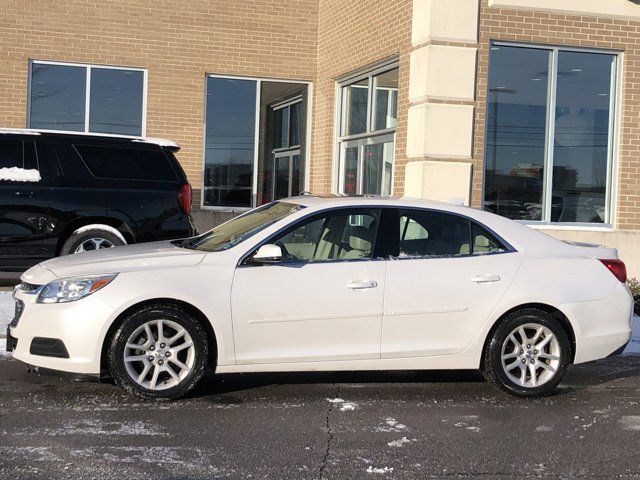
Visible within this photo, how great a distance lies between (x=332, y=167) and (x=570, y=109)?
14.0 ft

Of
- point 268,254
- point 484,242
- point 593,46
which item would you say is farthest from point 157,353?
point 593,46

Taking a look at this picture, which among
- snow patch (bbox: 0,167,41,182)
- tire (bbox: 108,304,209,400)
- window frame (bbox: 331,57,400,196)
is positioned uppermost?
window frame (bbox: 331,57,400,196)

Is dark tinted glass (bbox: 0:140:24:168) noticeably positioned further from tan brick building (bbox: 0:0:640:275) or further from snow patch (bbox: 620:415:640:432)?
snow patch (bbox: 620:415:640:432)

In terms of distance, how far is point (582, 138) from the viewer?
12.7 m

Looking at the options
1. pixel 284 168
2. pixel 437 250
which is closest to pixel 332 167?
pixel 284 168

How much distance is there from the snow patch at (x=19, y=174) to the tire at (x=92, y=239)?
2.56 feet

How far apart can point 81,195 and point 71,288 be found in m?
4.12

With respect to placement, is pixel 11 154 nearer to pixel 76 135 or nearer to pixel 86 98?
pixel 76 135

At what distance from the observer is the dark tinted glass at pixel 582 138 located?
12.6 metres

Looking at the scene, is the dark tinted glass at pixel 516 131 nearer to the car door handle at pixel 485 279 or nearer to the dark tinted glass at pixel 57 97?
the car door handle at pixel 485 279

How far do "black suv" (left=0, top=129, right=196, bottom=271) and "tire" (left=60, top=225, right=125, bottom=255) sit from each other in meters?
0.01

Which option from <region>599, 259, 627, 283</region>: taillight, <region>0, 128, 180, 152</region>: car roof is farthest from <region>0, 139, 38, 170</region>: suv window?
<region>599, 259, 627, 283</region>: taillight

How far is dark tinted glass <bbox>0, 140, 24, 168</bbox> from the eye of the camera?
10.3 m

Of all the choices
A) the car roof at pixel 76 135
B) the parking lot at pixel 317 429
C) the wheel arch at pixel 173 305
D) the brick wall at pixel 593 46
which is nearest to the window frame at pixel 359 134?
the brick wall at pixel 593 46
